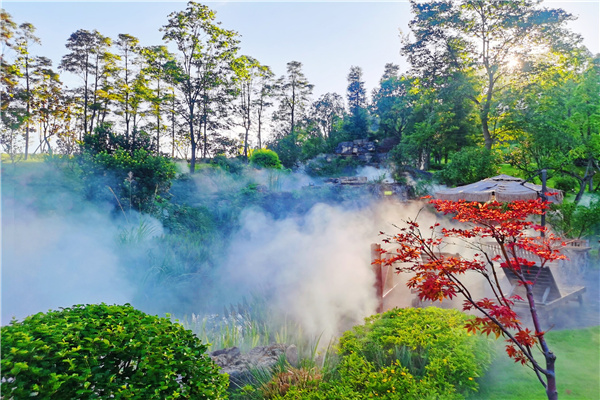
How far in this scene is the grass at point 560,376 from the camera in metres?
2.59

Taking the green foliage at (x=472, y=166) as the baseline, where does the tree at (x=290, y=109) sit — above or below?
above

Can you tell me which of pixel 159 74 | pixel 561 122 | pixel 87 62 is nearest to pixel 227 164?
pixel 159 74

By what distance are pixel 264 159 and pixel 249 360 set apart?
11715mm

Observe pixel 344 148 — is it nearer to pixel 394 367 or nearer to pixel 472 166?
pixel 472 166

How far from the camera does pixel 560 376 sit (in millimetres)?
2854

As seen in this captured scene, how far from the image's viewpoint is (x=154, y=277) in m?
5.79

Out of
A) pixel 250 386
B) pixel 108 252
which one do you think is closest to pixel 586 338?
pixel 250 386

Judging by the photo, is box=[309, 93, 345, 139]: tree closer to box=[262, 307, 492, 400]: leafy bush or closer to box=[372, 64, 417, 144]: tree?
box=[372, 64, 417, 144]: tree

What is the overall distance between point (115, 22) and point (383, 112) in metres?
19.2

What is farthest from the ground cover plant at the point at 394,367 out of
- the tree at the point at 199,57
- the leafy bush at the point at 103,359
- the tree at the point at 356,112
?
the tree at the point at 356,112

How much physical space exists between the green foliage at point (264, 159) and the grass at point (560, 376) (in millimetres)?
11695

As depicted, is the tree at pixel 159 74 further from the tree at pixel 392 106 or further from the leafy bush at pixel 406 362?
the tree at pixel 392 106

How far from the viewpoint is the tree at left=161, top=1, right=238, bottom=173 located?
10.4 m

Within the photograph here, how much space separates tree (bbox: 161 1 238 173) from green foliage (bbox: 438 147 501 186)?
929cm
